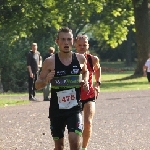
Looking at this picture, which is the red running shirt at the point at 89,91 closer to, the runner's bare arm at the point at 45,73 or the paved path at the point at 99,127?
the paved path at the point at 99,127

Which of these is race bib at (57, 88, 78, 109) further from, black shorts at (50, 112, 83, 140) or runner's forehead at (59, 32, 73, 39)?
runner's forehead at (59, 32, 73, 39)

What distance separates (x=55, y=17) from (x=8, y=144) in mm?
26203

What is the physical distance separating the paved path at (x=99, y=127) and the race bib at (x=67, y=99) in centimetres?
246

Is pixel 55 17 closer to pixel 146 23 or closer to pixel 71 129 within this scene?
pixel 146 23

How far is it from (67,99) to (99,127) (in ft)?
18.8

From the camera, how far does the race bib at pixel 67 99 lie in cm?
765

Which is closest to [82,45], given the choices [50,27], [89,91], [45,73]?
[89,91]

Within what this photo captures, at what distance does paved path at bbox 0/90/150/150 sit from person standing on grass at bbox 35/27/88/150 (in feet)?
8.00

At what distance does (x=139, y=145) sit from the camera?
33.8ft

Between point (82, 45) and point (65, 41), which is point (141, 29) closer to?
point (82, 45)

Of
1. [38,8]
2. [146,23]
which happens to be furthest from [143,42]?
[38,8]

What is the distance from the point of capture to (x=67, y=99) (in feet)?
25.0

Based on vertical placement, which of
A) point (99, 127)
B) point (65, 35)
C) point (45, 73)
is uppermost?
point (65, 35)

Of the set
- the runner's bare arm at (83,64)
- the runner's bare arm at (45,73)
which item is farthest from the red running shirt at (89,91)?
the runner's bare arm at (45,73)
